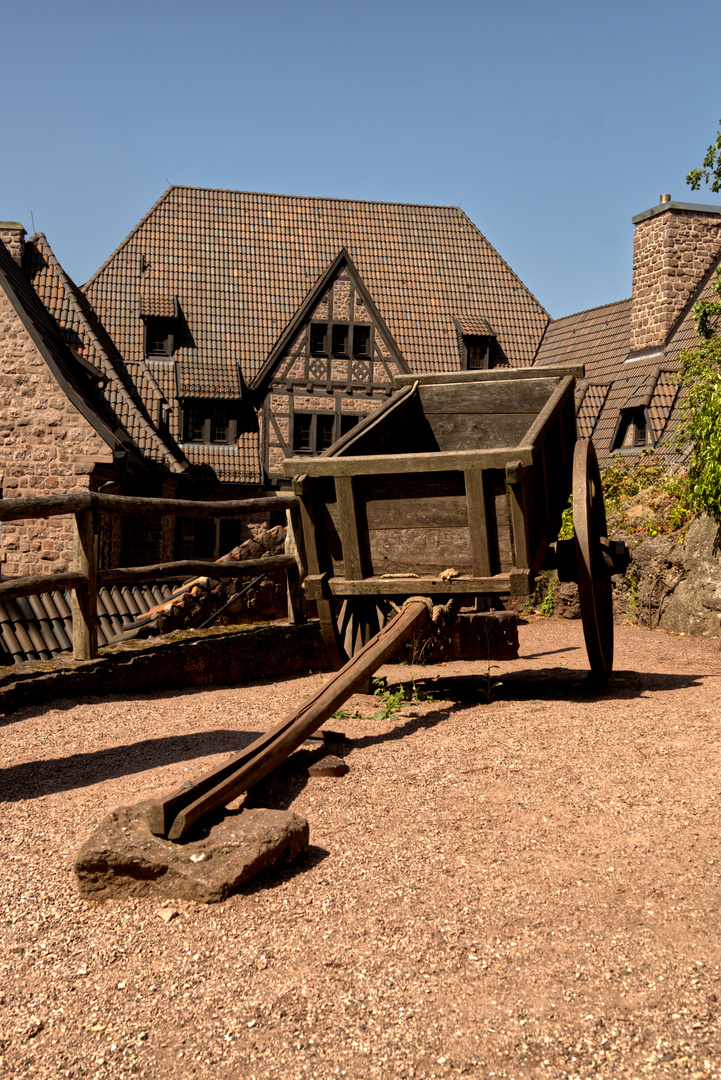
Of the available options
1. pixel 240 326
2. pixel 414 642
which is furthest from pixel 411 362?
pixel 414 642

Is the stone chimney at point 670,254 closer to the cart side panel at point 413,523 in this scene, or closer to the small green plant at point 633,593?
the small green plant at point 633,593

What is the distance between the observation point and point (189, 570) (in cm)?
602

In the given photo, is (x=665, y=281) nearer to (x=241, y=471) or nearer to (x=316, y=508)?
(x=241, y=471)

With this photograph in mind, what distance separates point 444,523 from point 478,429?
1795 millimetres

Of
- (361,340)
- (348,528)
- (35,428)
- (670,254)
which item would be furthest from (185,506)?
(670,254)

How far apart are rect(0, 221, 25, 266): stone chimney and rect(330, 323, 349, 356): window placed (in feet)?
23.0

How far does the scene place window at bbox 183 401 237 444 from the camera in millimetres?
20594

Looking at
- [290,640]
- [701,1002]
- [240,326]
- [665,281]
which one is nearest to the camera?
[701,1002]

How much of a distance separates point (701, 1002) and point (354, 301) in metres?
20.1

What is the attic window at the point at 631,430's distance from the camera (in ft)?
61.4

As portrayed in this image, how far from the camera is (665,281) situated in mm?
18828

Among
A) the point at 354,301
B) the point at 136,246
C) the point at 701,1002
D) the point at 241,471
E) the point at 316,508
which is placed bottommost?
the point at 701,1002

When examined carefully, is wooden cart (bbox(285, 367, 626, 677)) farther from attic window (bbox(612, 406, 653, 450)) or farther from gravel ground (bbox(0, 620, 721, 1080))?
attic window (bbox(612, 406, 653, 450))

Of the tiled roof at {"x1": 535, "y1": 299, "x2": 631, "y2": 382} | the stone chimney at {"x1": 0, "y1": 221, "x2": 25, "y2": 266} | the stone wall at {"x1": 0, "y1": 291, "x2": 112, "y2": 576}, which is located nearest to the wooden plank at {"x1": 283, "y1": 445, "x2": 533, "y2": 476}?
the stone wall at {"x1": 0, "y1": 291, "x2": 112, "y2": 576}
